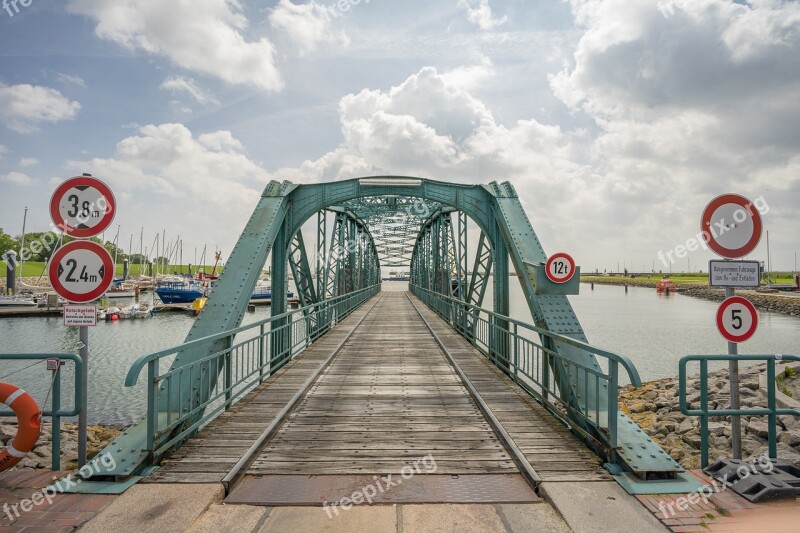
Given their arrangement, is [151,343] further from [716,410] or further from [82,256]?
[716,410]

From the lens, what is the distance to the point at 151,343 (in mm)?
26812

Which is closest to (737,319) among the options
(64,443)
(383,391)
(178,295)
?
(383,391)

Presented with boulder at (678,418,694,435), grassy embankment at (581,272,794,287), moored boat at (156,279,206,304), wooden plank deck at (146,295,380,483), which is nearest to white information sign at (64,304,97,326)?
wooden plank deck at (146,295,380,483)

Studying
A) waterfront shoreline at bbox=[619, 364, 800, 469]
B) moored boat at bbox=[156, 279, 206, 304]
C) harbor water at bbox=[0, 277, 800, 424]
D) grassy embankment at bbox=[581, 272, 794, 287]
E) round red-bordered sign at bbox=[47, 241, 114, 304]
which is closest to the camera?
round red-bordered sign at bbox=[47, 241, 114, 304]

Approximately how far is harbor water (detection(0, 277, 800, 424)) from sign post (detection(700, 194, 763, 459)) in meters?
14.0

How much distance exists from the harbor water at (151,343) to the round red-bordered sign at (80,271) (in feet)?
34.2

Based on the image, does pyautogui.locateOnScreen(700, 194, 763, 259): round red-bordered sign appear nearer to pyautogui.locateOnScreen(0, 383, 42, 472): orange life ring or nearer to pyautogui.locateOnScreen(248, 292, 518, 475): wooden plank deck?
pyautogui.locateOnScreen(248, 292, 518, 475): wooden plank deck

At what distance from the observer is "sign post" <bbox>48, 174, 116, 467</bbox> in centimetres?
392

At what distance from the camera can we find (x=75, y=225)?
400cm

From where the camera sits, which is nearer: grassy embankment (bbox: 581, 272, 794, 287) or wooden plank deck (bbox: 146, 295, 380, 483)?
wooden plank deck (bbox: 146, 295, 380, 483)

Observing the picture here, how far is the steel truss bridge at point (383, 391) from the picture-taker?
4.06m

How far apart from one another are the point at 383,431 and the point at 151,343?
26546mm

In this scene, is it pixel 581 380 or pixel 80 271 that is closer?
pixel 80 271

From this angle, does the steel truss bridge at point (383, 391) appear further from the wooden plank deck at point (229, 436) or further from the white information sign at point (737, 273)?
the white information sign at point (737, 273)
